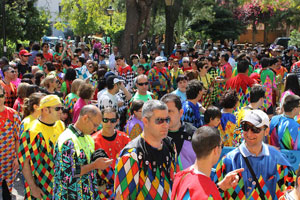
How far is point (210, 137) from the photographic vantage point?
11.7ft

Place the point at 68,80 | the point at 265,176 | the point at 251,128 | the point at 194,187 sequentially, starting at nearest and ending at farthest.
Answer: the point at 194,187, the point at 265,176, the point at 251,128, the point at 68,80

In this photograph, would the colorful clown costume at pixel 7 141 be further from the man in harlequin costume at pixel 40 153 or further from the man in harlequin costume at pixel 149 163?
the man in harlequin costume at pixel 149 163

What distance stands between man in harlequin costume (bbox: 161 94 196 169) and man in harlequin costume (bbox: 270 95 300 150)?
1182 millimetres

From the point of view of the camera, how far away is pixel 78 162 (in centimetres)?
448

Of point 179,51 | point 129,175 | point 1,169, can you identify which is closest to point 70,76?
point 1,169

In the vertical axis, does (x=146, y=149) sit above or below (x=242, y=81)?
above

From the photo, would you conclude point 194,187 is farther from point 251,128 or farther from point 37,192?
point 37,192

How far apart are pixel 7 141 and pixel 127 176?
10.7ft

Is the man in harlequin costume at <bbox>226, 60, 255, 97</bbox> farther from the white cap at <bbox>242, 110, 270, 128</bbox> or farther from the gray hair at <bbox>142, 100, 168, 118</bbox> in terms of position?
the gray hair at <bbox>142, 100, 168, 118</bbox>

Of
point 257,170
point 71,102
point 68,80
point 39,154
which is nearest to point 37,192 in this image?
point 39,154

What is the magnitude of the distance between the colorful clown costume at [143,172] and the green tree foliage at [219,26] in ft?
118

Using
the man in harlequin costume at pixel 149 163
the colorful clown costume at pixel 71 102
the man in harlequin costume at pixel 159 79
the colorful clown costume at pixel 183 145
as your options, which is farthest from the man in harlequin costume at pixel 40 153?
the man in harlequin costume at pixel 159 79

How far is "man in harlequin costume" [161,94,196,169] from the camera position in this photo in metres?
5.25

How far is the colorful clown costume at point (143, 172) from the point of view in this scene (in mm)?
3850
